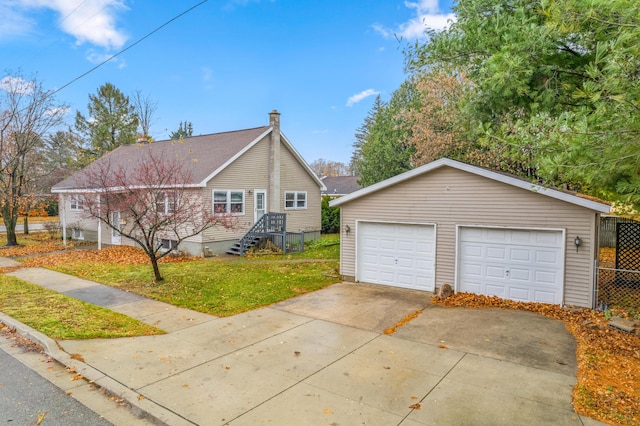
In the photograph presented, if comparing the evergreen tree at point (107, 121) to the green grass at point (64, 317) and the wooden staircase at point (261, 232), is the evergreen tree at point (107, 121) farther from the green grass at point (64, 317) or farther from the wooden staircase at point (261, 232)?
the green grass at point (64, 317)

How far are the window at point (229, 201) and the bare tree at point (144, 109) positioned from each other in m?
24.1

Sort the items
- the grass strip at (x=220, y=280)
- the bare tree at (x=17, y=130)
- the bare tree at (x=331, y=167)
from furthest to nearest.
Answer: the bare tree at (x=331, y=167)
the bare tree at (x=17, y=130)
the grass strip at (x=220, y=280)

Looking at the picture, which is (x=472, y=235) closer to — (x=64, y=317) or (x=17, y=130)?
(x=64, y=317)

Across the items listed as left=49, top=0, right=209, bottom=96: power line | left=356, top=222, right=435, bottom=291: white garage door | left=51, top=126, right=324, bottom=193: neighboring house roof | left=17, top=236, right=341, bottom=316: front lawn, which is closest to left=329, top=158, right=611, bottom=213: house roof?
left=356, top=222, right=435, bottom=291: white garage door

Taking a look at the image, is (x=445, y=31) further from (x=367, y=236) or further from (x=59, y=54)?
(x=59, y=54)

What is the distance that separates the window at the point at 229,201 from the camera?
667 inches

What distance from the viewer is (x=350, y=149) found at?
6281cm

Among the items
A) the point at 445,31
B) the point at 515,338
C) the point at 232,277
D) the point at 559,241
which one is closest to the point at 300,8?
the point at 445,31

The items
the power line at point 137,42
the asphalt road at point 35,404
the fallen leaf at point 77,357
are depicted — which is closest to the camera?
the asphalt road at point 35,404

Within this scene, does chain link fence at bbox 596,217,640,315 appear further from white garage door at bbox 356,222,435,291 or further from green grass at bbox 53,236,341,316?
green grass at bbox 53,236,341,316

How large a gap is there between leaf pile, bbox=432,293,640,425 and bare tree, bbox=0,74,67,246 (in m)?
22.0

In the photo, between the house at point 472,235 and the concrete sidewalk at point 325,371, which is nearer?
the concrete sidewalk at point 325,371

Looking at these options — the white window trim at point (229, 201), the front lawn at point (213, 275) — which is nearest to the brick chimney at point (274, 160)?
the white window trim at point (229, 201)

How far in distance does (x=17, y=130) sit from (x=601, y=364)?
82.4 ft
